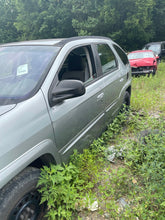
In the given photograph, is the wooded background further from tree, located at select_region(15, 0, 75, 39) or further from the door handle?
the door handle

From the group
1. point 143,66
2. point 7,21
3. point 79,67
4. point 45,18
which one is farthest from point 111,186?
point 7,21

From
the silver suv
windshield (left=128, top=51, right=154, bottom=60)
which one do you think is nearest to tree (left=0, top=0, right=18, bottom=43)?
windshield (left=128, top=51, right=154, bottom=60)

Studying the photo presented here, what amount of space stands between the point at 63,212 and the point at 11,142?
90 cm

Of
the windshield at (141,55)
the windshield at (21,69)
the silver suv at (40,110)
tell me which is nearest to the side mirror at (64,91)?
the silver suv at (40,110)

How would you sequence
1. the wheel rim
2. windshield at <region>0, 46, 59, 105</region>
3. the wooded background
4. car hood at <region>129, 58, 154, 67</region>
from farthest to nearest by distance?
the wooded background < car hood at <region>129, 58, 154, 67</region> < windshield at <region>0, 46, 59, 105</region> < the wheel rim

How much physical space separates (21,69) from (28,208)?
55.6 inches

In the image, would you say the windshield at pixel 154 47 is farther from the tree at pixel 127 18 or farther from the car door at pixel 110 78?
the car door at pixel 110 78

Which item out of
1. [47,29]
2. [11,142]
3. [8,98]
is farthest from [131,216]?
[47,29]

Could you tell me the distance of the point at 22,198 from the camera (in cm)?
165

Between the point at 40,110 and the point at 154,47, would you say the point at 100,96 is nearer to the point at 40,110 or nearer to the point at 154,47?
the point at 40,110

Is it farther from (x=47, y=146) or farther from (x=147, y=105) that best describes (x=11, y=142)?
(x=147, y=105)

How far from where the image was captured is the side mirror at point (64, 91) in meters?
1.92

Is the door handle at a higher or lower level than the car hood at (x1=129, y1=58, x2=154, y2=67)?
higher

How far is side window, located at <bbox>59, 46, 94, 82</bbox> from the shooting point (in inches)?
117
